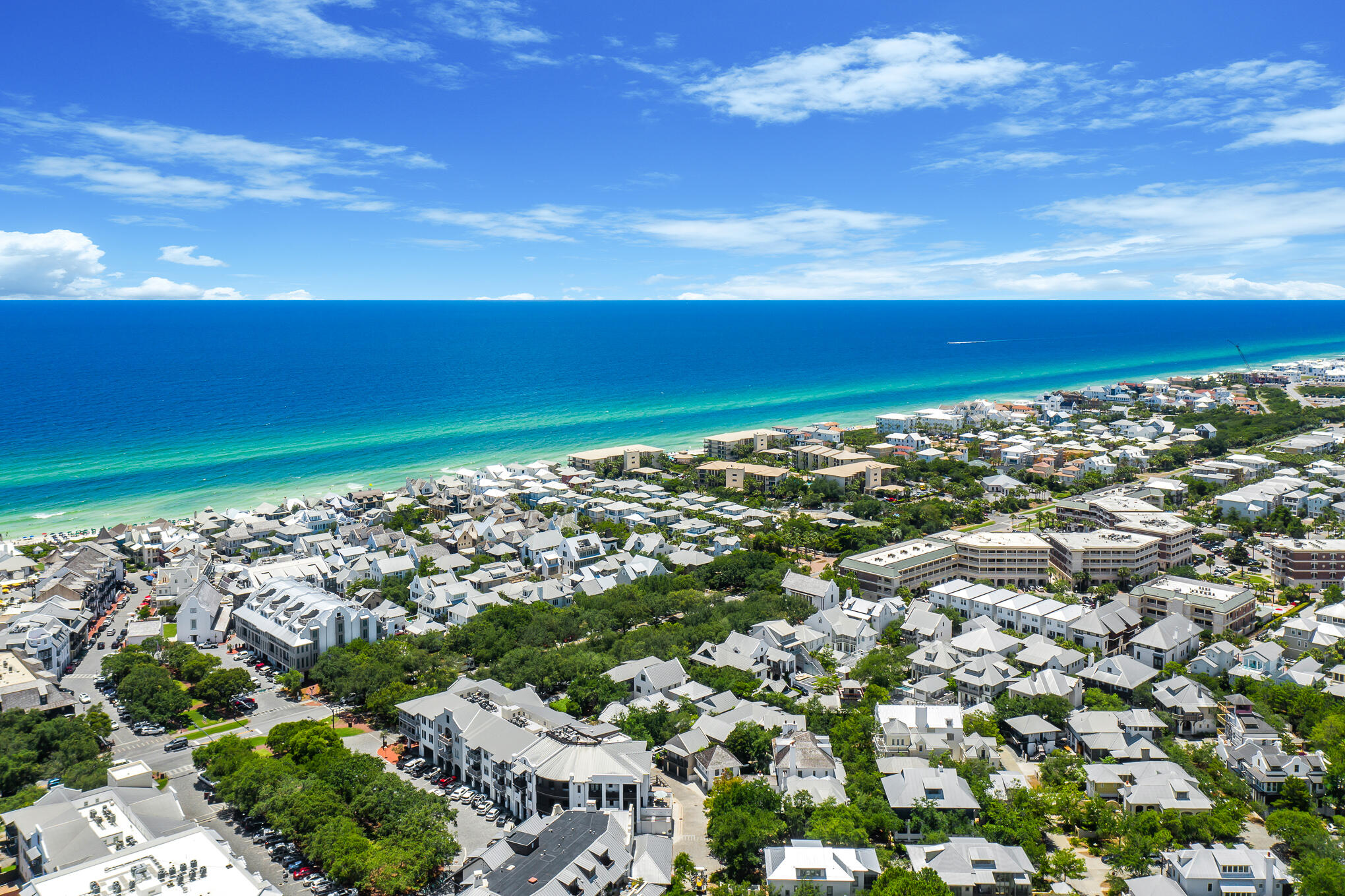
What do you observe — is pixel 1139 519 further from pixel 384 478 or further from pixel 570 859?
pixel 384 478

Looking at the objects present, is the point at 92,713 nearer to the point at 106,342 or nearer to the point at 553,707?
the point at 553,707

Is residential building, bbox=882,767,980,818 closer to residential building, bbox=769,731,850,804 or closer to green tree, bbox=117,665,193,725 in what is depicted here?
residential building, bbox=769,731,850,804

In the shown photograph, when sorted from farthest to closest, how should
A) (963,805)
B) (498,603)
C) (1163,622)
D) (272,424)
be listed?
(272,424), (498,603), (1163,622), (963,805)

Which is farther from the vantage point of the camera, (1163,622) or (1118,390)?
(1118,390)

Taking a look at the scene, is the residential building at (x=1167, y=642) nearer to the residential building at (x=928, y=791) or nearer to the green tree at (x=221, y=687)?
the residential building at (x=928, y=791)

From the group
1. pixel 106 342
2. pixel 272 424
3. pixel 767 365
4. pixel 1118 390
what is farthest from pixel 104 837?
pixel 106 342

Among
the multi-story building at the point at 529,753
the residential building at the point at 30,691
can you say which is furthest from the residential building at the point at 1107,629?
the residential building at the point at 30,691

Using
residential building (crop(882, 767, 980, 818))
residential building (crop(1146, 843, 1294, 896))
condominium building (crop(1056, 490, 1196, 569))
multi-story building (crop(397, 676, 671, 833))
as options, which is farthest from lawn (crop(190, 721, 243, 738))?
condominium building (crop(1056, 490, 1196, 569))
